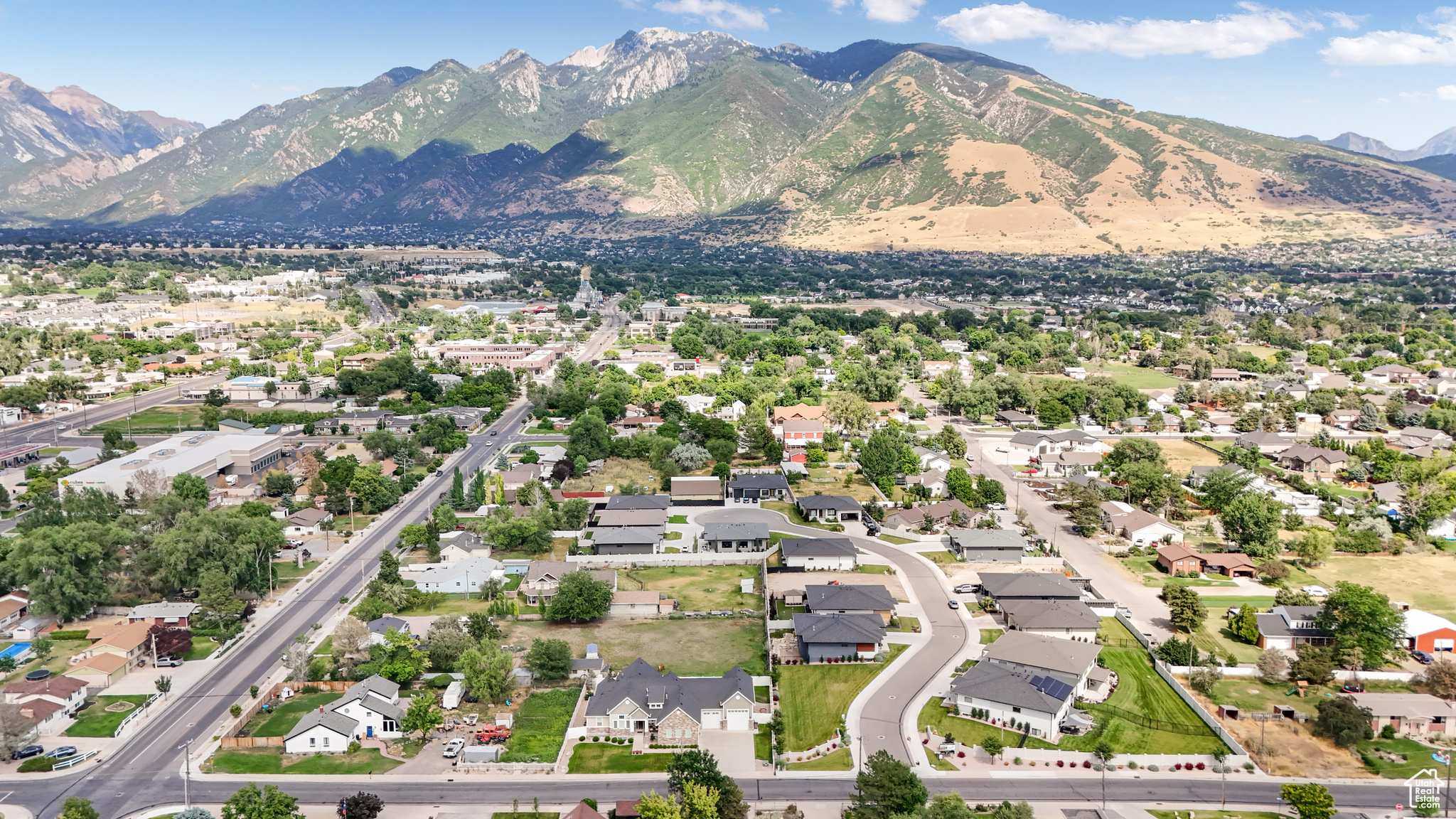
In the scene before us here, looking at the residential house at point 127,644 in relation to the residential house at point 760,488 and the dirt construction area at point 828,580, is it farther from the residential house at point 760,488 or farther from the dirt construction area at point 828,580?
the residential house at point 760,488

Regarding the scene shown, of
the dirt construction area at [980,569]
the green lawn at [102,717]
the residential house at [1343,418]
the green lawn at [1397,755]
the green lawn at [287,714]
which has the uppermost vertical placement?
the residential house at [1343,418]

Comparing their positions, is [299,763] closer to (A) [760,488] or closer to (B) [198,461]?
(A) [760,488]

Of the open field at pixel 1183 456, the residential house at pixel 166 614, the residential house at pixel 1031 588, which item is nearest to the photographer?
the residential house at pixel 166 614

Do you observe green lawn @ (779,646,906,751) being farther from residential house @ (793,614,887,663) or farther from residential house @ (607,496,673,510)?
residential house @ (607,496,673,510)

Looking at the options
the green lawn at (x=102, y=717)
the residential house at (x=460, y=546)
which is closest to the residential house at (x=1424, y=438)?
the residential house at (x=460, y=546)

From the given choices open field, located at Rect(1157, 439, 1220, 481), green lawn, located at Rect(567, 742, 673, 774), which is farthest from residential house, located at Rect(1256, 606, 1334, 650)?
green lawn, located at Rect(567, 742, 673, 774)

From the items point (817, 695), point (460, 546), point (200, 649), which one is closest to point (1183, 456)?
point (817, 695)
